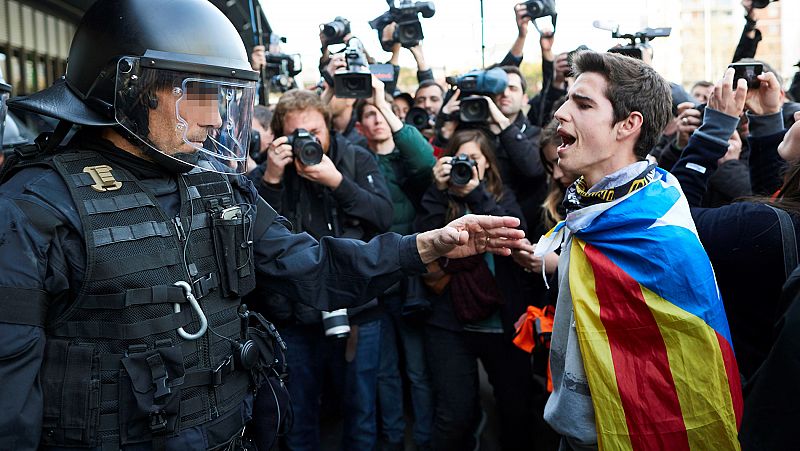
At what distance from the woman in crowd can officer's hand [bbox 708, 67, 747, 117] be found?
1.25 metres

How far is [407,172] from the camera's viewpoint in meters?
4.16

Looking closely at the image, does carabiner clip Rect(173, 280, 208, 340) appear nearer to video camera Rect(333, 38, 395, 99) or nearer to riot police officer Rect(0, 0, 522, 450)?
riot police officer Rect(0, 0, 522, 450)

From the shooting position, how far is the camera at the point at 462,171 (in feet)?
11.7

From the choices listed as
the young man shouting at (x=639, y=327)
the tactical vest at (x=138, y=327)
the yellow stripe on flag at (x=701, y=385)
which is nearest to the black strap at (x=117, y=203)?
the tactical vest at (x=138, y=327)

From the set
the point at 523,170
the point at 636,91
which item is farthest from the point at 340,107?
the point at 636,91

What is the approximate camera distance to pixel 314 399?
12.3 feet

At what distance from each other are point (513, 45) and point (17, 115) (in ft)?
11.7

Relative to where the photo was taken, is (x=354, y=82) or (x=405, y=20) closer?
(x=354, y=82)

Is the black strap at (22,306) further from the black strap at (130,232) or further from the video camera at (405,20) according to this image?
the video camera at (405,20)

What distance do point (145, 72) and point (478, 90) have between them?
2.70 meters

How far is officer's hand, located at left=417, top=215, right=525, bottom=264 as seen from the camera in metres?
2.20

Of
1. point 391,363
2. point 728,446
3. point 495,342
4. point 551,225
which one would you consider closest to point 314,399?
point 391,363

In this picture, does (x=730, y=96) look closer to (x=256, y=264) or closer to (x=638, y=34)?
(x=638, y=34)

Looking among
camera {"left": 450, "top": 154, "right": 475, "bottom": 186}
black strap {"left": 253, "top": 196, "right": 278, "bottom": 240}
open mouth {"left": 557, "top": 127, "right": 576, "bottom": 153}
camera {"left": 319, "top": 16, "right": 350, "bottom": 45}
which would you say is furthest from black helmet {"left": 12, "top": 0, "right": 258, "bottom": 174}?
camera {"left": 319, "top": 16, "right": 350, "bottom": 45}
